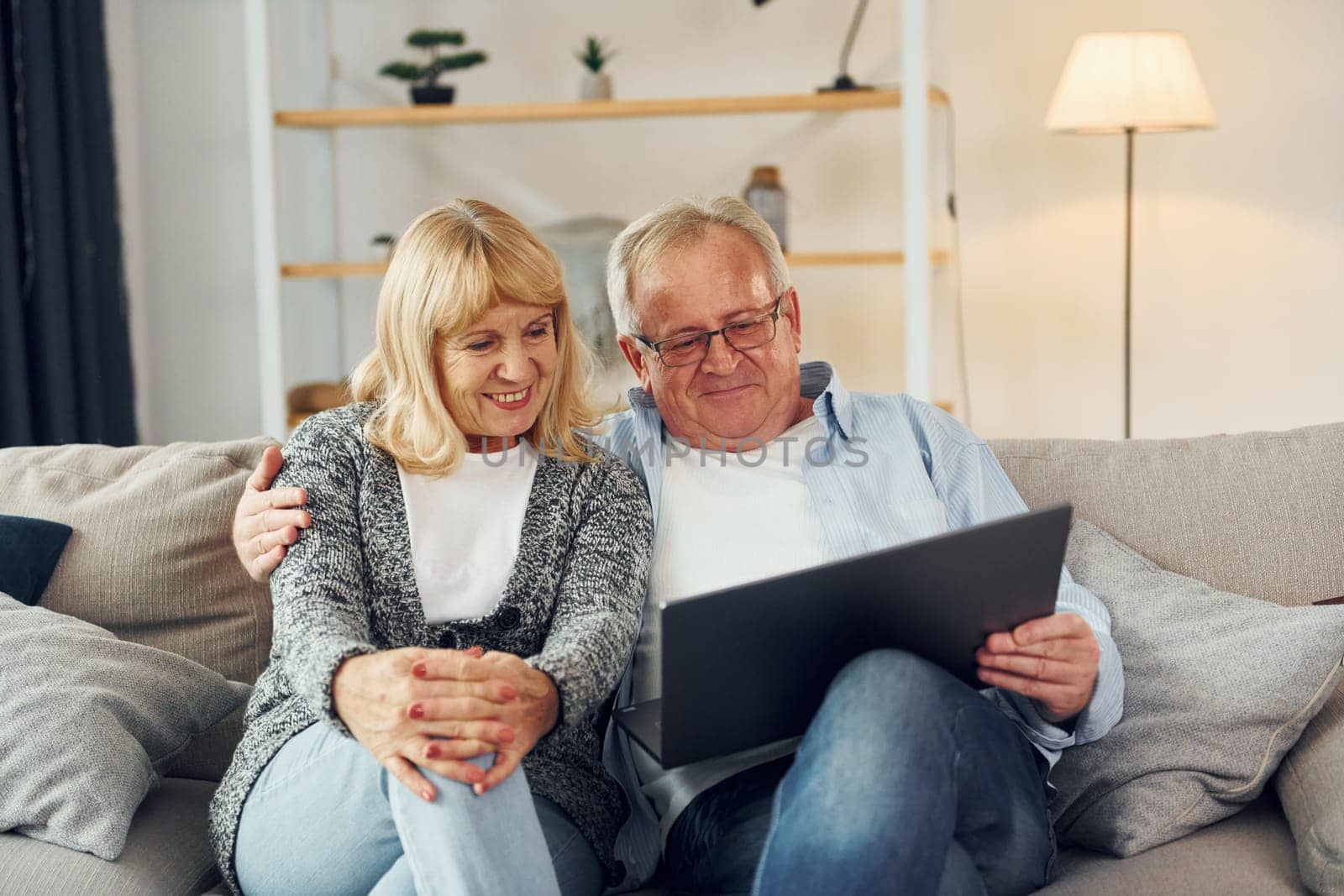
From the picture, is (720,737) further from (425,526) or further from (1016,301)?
(1016,301)

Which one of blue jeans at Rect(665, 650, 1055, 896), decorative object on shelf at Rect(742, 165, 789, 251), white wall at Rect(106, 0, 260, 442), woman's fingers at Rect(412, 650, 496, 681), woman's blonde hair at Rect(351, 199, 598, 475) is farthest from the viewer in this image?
white wall at Rect(106, 0, 260, 442)

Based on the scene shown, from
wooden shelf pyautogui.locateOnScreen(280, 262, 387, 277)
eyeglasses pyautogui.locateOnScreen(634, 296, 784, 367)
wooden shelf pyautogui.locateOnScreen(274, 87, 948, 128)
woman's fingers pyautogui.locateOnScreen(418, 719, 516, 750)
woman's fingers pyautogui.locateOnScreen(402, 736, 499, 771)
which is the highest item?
wooden shelf pyautogui.locateOnScreen(274, 87, 948, 128)

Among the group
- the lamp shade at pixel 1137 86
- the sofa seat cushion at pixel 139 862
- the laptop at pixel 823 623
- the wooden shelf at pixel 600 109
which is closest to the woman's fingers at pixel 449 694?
the laptop at pixel 823 623

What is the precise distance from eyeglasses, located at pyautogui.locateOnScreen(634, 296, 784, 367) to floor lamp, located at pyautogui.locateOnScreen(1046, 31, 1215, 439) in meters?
1.73

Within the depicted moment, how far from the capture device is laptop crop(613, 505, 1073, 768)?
1.04 meters

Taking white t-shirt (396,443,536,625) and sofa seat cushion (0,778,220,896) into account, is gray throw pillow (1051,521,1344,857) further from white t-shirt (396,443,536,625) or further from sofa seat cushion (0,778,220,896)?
sofa seat cushion (0,778,220,896)

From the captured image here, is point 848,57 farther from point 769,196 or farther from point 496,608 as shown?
point 496,608

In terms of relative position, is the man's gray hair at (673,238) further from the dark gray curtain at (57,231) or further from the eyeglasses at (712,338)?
the dark gray curtain at (57,231)

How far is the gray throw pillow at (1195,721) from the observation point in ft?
4.28

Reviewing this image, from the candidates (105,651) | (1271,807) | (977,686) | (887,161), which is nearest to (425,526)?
(105,651)

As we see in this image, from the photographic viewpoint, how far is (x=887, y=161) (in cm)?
342

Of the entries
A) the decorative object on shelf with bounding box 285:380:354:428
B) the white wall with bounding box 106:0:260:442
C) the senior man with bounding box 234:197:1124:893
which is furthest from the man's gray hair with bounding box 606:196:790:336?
the white wall with bounding box 106:0:260:442

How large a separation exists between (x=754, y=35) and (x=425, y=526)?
2.38m

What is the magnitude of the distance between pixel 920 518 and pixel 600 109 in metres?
1.85
